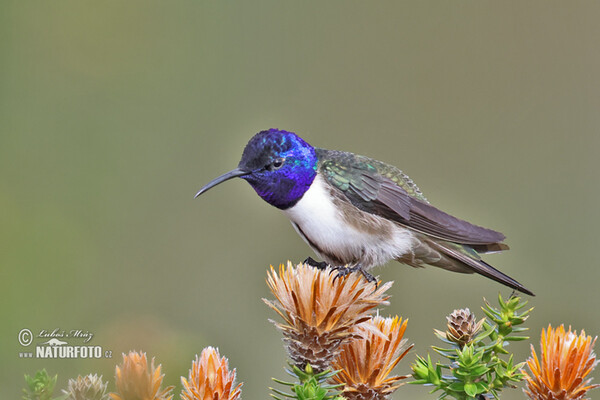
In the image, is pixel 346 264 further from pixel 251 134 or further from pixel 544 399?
pixel 544 399

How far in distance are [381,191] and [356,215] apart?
85 mm

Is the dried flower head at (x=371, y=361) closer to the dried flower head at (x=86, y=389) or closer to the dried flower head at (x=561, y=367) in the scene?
the dried flower head at (x=561, y=367)

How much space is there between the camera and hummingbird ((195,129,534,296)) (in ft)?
4.84

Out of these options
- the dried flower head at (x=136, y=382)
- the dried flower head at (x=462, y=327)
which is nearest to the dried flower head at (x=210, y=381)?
the dried flower head at (x=136, y=382)

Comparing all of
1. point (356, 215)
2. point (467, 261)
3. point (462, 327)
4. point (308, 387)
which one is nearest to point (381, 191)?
point (356, 215)

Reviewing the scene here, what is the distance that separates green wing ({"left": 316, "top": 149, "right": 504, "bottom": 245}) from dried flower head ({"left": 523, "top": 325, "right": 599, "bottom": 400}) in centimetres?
56

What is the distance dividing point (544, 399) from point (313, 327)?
0.31 meters

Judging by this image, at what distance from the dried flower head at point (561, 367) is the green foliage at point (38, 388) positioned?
1.96 feet

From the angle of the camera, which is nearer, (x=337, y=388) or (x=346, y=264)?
(x=337, y=388)

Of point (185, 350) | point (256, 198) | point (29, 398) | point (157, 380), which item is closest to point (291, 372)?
point (157, 380)

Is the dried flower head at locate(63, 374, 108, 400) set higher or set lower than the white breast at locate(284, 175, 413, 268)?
lower

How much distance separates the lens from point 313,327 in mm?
883

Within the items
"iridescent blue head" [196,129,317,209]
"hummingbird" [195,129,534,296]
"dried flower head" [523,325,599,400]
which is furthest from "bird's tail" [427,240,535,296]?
"dried flower head" [523,325,599,400]

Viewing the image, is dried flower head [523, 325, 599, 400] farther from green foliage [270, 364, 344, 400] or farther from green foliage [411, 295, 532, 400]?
green foliage [270, 364, 344, 400]
